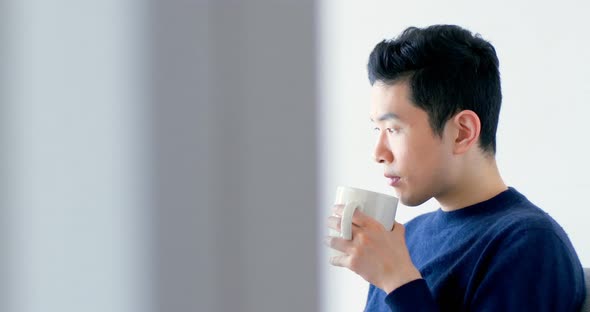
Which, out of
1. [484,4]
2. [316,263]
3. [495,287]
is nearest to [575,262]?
[495,287]

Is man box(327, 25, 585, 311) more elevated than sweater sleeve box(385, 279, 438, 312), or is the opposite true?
man box(327, 25, 585, 311)

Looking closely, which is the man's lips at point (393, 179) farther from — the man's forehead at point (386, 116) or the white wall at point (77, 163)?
the white wall at point (77, 163)

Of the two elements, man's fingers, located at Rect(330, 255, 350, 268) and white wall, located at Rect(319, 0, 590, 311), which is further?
white wall, located at Rect(319, 0, 590, 311)

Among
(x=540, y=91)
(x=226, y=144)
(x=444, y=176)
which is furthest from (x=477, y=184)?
(x=226, y=144)

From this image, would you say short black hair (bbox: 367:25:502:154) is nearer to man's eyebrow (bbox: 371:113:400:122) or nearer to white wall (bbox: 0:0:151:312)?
man's eyebrow (bbox: 371:113:400:122)

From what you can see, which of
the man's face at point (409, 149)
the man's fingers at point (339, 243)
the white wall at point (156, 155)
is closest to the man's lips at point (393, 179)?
the man's face at point (409, 149)

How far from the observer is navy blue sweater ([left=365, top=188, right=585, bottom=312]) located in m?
0.77

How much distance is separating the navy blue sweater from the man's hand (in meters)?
0.02

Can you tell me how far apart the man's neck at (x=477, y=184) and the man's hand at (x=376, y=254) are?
12 centimetres

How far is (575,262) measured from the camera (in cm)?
82

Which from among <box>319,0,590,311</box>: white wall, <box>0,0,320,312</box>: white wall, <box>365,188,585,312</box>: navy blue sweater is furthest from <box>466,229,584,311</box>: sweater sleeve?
<box>0,0,320,312</box>: white wall

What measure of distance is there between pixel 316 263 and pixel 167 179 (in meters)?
0.03

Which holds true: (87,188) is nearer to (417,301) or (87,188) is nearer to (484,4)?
(417,301)

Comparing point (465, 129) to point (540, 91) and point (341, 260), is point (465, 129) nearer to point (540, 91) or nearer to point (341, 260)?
point (341, 260)
